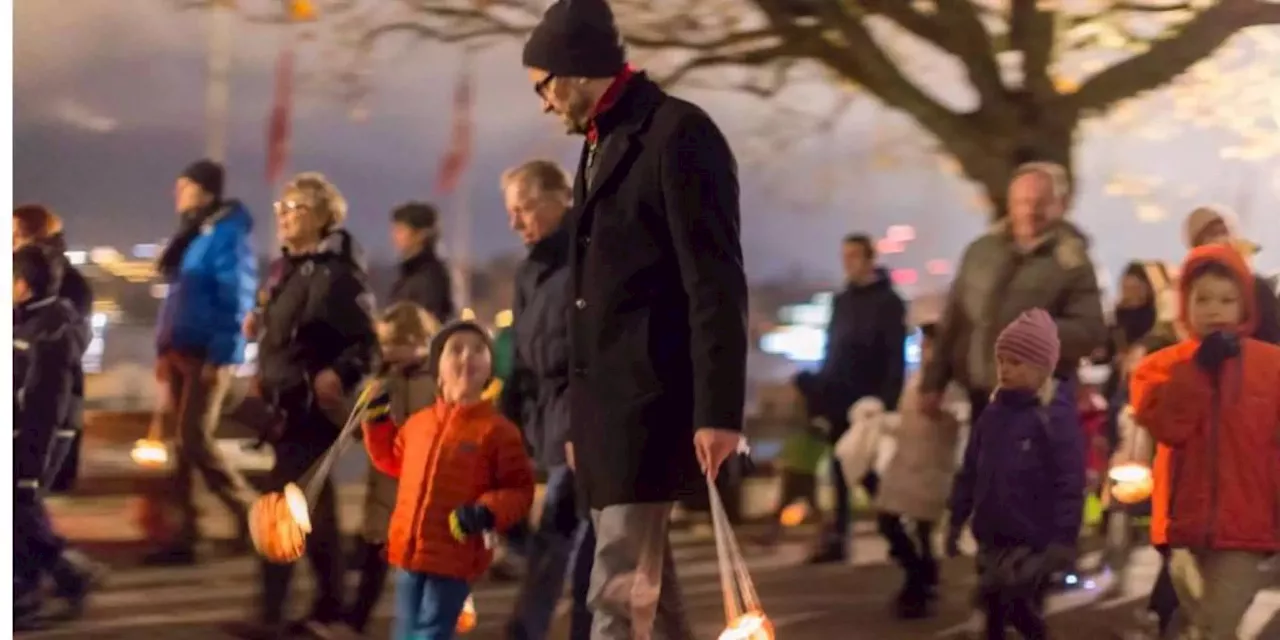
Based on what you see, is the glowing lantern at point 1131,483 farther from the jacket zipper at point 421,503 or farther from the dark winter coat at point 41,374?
the dark winter coat at point 41,374

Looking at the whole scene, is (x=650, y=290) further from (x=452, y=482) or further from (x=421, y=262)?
(x=421, y=262)

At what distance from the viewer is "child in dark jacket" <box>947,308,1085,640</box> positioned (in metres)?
2.85

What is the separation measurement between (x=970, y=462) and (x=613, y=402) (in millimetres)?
1013

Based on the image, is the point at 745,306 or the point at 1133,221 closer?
the point at 745,306

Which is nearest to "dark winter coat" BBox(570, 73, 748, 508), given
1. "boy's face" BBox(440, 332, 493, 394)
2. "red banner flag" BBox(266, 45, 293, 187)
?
"boy's face" BBox(440, 332, 493, 394)

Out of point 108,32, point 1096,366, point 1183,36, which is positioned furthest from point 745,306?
point 108,32

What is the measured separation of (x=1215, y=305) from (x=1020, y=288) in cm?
41

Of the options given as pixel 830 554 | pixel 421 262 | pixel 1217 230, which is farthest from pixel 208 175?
pixel 1217 230

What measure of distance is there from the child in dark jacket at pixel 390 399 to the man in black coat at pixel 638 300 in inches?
23.9

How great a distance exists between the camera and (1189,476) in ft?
9.36

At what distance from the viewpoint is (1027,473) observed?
2840 millimetres

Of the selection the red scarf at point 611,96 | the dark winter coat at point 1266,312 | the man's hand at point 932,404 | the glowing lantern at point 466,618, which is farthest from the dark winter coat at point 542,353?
the dark winter coat at point 1266,312

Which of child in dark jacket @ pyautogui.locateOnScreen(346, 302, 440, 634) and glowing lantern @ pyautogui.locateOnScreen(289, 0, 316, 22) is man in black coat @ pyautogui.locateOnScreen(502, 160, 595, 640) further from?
glowing lantern @ pyautogui.locateOnScreen(289, 0, 316, 22)

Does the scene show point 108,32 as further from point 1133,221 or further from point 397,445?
point 1133,221
